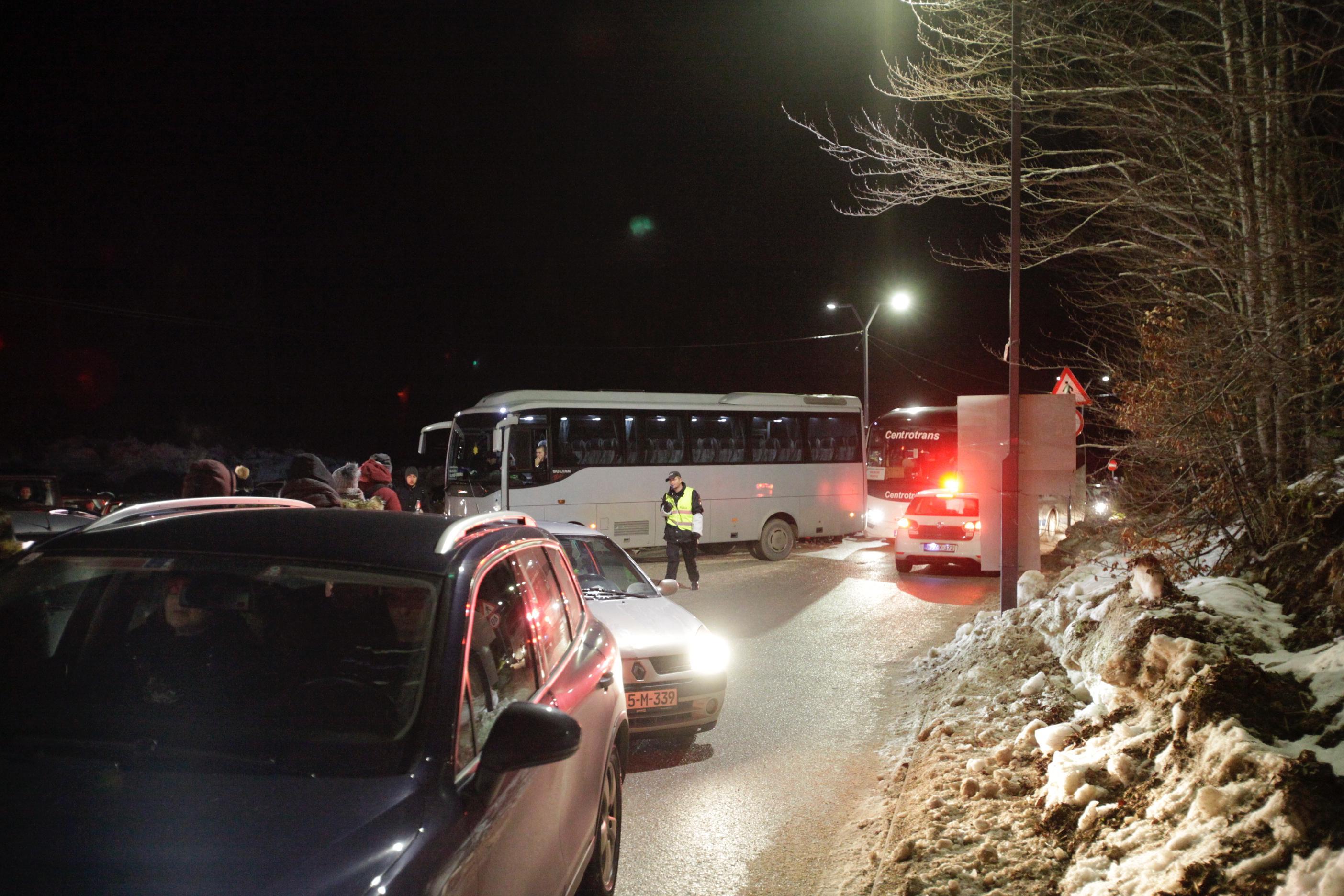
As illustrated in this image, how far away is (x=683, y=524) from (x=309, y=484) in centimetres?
704

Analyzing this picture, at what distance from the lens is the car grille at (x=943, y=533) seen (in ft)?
55.3

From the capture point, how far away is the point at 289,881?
2.01 m

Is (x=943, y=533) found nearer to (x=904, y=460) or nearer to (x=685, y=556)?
(x=685, y=556)

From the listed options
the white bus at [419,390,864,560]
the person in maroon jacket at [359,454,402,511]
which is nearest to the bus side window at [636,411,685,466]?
the white bus at [419,390,864,560]

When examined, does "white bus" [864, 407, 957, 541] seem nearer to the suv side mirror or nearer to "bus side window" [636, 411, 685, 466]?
"bus side window" [636, 411, 685, 466]

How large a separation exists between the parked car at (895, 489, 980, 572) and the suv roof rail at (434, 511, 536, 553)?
14010 mm

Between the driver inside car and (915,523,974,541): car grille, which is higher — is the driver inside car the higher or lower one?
the higher one

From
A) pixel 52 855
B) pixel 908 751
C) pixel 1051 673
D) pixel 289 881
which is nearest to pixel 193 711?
pixel 52 855

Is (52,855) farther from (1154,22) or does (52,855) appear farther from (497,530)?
(1154,22)

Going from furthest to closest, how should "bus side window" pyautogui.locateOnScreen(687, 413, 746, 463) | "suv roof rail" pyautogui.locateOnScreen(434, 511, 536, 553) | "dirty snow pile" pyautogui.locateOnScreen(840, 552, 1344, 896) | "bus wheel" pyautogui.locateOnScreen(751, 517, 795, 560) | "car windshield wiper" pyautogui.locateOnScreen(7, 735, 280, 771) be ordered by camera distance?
"bus wheel" pyautogui.locateOnScreen(751, 517, 795, 560), "bus side window" pyautogui.locateOnScreen(687, 413, 746, 463), "dirty snow pile" pyautogui.locateOnScreen(840, 552, 1344, 896), "suv roof rail" pyautogui.locateOnScreen(434, 511, 536, 553), "car windshield wiper" pyautogui.locateOnScreen(7, 735, 280, 771)

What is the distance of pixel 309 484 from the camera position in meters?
9.20

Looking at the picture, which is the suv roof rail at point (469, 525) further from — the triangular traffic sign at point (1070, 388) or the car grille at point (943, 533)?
the car grille at point (943, 533)

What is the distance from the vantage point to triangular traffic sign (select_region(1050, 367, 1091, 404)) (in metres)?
11.0

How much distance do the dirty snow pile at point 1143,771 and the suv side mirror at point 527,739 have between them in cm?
226
